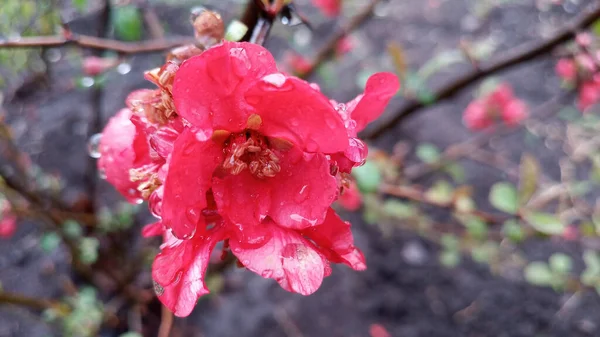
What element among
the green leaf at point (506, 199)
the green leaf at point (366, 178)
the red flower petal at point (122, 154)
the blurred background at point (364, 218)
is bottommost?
the blurred background at point (364, 218)

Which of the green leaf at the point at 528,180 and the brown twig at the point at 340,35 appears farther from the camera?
the brown twig at the point at 340,35

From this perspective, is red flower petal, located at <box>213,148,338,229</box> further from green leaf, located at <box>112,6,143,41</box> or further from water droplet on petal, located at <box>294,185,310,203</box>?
green leaf, located at <box>112,6,143,41</box>

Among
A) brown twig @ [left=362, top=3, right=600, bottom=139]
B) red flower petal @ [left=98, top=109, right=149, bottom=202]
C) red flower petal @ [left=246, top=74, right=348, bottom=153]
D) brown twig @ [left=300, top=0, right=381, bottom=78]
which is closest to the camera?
red flower petal @ [left=246, top=74, right=348, bottom=153]

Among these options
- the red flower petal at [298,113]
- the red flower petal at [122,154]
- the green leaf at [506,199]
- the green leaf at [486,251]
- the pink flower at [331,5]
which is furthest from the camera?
the pink flower at [331,5]

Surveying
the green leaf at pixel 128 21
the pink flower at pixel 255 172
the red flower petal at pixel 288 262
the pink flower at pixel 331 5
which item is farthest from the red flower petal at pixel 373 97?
the pink flower at pixel 331 5

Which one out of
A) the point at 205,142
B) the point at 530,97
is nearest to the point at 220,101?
the point at 205,142

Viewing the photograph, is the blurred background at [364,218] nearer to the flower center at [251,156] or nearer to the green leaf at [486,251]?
the green leaf at [486,251]

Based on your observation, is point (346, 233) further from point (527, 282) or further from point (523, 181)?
point (527, 282)

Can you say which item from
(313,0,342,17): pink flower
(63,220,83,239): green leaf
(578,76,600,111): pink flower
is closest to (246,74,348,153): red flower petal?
(63,220,83,239): green leaf

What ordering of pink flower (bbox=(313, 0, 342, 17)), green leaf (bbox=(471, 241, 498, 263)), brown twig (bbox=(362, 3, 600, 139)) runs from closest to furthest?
brown twig (bbox=(362, 3, 600, 139)) → green leaf (bbox=(471, 241, 498, 263)) → pink flower (bbox=(313, 0, 342, 17))
